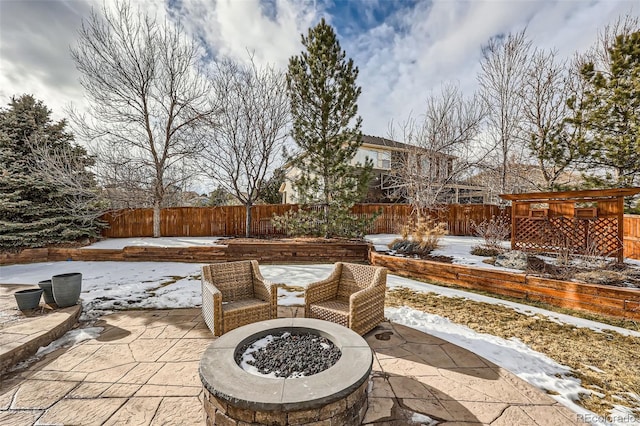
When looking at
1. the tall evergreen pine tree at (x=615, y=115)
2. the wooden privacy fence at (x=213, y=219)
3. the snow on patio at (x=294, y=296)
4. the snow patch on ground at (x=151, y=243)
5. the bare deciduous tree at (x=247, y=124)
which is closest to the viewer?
the snow on patio at (x=294, y=296)

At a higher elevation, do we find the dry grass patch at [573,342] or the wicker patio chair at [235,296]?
the wicker patio chair at [235,296]

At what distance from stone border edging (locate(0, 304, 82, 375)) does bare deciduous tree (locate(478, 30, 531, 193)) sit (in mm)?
12127

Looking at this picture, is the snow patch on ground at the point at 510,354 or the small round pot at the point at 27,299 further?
the small round pot at the point at 27,299

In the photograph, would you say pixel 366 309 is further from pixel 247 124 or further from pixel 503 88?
pixel 503 88

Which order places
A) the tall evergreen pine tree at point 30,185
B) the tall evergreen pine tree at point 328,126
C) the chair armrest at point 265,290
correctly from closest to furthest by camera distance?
the chair armrest at point 265,290 < the tall evergreen pine tree at point 30,185 < the tall evergreen pine tree at point 328,126

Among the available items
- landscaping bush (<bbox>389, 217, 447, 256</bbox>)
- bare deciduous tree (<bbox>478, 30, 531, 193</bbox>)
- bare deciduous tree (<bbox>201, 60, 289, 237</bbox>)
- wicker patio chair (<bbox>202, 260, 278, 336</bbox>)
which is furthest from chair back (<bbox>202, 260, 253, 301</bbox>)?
bare deciduous tree (<bbox>478, 30, 531, 193</bbox>)

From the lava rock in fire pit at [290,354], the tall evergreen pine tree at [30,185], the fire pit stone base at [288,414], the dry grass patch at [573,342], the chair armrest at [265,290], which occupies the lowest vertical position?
the dry grass patch at [573,342]

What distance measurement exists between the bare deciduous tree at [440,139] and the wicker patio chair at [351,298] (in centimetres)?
622

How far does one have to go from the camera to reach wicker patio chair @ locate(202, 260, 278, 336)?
3.19 metres

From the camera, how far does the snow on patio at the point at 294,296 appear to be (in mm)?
2682

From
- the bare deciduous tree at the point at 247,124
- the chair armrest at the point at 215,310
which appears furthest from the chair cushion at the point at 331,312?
the bare deciduous tree at the point at 247,124

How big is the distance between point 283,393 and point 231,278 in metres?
2.35

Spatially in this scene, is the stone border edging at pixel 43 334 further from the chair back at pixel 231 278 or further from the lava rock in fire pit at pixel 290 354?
the lava rock in fire pit at pixel 290 354

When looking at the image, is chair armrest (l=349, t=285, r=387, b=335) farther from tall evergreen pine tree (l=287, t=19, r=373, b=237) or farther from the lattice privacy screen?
tall evergreen pine tree (l=287, t=19, r=373, b=237)
